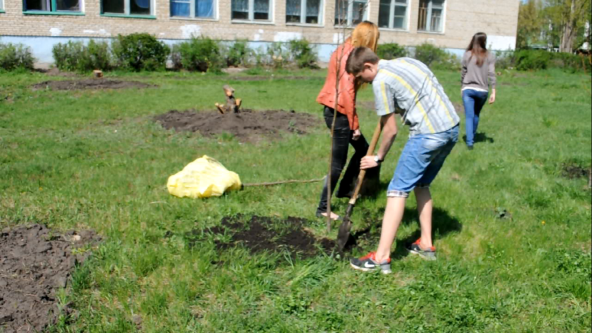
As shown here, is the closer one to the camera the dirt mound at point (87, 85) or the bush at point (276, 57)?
the dirt mound at point (87, 85)

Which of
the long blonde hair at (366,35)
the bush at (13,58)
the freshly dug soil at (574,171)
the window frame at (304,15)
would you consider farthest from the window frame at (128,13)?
the long blonde hair at (366,35)

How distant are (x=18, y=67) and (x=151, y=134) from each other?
7.52 metres

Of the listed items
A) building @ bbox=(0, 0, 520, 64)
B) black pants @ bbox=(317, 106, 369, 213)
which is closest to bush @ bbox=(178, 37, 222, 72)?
building @ bbox=(0, 0, 520, 64)

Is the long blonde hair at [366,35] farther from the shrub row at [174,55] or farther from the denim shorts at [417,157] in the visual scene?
the shrub row at [174,55]

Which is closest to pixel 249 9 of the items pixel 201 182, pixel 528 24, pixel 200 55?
pixel 200 55

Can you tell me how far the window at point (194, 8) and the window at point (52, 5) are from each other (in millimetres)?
4196

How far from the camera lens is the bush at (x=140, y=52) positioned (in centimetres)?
2011

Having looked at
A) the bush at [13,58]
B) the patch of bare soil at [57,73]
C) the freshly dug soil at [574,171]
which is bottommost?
the freshly dug soil at [574,171]

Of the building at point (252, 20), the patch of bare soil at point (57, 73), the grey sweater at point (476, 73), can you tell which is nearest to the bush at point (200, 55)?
the building at point (252, 20)

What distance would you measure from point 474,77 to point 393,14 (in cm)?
2227

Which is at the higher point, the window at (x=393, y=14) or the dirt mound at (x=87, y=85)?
the window at (x=393, y=14)

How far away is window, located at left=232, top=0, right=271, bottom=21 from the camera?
25.7 m

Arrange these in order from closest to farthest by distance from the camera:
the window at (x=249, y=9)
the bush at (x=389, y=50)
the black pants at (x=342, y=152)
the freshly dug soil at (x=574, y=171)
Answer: the black pants at (x=342, y=152) → the freshly dug soil at (x=574, y=171) → the window at (x=249, y=9) → the bush at (x=389, y=50)

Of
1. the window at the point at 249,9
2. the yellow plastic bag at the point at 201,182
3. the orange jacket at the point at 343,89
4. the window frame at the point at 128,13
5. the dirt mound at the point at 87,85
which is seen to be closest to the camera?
the orange jacket at the point at 343,89
